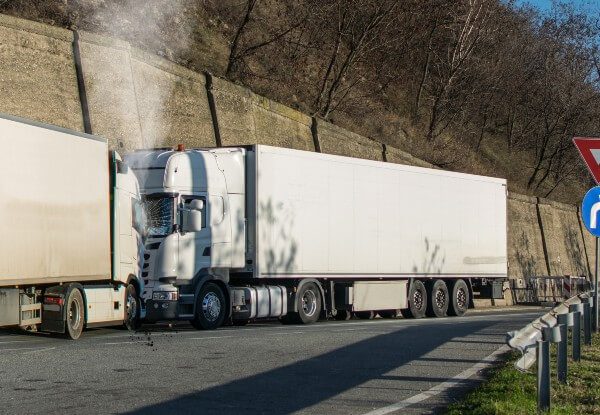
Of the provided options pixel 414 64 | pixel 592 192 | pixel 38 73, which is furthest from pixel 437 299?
pixel 414 64

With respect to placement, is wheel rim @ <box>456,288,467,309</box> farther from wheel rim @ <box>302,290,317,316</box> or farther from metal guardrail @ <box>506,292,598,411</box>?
metal guardrail @ <box>506,292,598,411</box>

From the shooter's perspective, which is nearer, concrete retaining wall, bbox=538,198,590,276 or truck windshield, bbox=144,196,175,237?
truck windshield, bbox=144,196,175,237

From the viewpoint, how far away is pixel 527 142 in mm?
79375

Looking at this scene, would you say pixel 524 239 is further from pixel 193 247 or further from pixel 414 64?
pixel 193 247

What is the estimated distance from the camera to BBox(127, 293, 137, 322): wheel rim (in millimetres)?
20984

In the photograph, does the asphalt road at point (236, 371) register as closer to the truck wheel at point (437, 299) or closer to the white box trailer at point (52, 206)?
the white box trailer at point (52, 206)

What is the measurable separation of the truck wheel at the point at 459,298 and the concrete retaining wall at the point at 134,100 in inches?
317

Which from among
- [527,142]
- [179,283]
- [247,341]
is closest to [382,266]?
[179,283]

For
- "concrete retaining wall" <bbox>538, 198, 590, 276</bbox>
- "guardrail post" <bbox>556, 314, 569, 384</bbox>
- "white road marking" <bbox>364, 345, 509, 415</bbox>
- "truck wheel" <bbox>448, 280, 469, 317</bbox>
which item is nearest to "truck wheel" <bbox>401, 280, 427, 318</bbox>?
"truck wheel" <bbox>448, 280, 469, 317</bbox>

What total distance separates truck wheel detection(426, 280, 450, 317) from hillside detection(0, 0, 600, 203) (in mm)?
10603

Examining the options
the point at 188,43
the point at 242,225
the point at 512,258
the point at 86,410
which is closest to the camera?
the point at 86,410

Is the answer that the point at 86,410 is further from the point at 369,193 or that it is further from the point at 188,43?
the point at 188,43

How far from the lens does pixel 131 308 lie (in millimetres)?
21109

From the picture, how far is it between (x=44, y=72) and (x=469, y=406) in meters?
19.5
